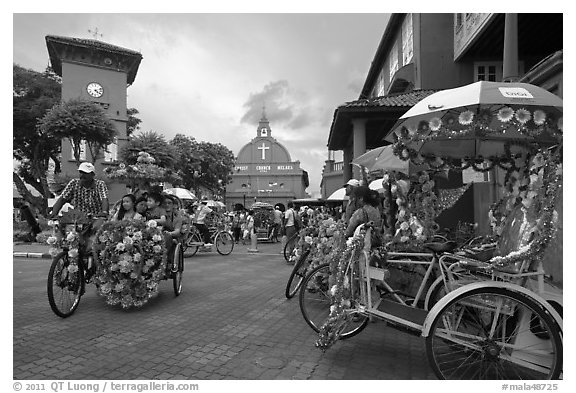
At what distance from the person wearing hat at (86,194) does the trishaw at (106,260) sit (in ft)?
1.18

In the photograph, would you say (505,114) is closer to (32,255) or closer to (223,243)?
(223,243)

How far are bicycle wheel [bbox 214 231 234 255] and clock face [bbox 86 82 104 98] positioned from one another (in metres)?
16.3

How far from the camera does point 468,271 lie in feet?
12.0

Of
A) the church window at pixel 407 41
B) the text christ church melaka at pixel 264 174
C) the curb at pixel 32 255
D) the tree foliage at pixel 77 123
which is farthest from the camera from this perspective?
the text christ church melaka at pixel 264 174

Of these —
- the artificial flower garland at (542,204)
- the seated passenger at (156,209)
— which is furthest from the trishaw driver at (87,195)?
the artificial flower garland at (542,204)

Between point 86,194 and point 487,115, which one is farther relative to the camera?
point 86,194

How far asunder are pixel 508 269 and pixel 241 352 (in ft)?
8.44

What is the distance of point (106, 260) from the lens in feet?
17.1

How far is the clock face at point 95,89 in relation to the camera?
950 inches

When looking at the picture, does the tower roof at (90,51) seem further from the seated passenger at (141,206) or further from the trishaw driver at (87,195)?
the seated passenger at (141,206)

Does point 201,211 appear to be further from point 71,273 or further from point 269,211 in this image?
point 269,211

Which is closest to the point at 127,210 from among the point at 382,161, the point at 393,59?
the point at 382,161

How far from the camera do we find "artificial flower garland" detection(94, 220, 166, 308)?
5.18 m

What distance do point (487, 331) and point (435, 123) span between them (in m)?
1.97
